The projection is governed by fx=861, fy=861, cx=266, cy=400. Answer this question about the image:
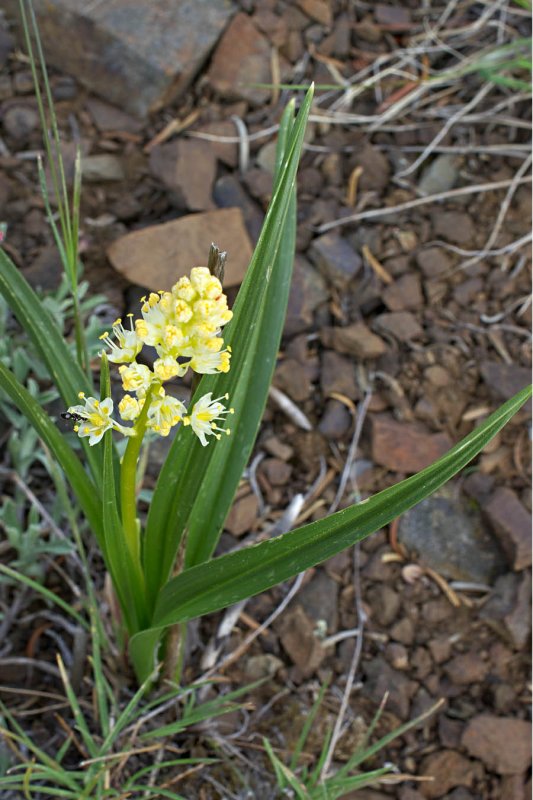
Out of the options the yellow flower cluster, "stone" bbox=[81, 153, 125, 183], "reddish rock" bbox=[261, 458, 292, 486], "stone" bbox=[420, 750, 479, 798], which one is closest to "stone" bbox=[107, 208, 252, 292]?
"stone" bbox=[81, 153, 125, 183]

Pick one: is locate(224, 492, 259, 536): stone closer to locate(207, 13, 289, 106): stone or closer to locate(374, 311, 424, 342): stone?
locate(374, 311, 424, 342): stone

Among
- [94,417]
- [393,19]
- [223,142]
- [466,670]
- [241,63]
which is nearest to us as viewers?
[94,417]

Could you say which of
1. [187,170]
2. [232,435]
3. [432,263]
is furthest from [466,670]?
[187,170]

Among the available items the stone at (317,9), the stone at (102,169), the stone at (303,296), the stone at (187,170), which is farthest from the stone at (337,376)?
the stone at (317,9)

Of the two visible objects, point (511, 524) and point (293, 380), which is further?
point (293, 380)

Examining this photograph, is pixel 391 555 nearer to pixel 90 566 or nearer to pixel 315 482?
pixel 315 482

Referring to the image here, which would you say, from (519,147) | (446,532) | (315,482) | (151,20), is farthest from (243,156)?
(446,532)

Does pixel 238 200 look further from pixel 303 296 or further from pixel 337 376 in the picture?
pixel 337 376
